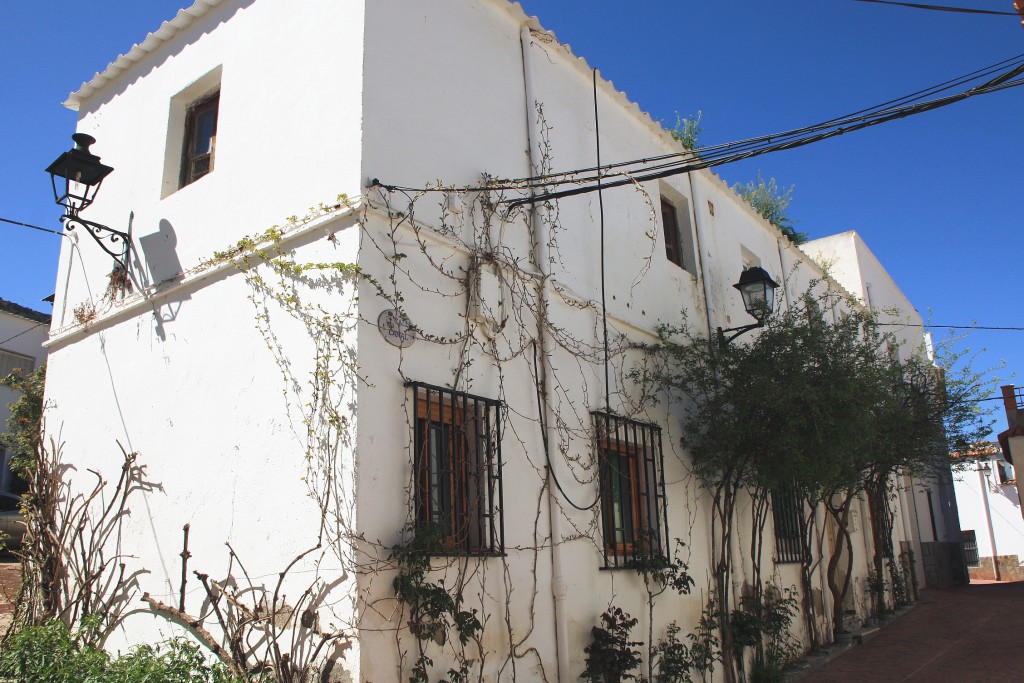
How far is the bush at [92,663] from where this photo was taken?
15.8 feet

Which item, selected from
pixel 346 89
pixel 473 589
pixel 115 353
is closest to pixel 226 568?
pixel 473 589

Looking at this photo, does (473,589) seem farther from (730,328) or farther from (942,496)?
(942,496)

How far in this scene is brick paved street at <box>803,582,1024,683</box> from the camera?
8.72m

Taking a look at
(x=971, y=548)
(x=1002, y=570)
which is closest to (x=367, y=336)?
(x=1002, y=570)

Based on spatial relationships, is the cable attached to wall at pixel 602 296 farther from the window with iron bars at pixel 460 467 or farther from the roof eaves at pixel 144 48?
the roof eaves at pixel 144 48

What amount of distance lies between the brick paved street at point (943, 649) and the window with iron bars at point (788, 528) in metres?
1.33

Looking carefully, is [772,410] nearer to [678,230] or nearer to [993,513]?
[678,230]

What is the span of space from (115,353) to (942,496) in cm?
2043

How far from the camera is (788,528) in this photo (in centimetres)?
1044

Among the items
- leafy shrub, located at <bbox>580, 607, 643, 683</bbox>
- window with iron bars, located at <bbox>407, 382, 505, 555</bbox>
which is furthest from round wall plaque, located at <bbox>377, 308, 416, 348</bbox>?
leafy shrub, located at <bbox>580, 607, 643, 683</bbox>

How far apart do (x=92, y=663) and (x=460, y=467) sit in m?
2.65

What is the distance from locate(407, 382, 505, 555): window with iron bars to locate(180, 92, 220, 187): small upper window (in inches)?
126

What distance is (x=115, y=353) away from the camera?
269 inches

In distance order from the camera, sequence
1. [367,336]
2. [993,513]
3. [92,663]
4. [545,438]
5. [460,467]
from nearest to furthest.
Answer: [367,336] < [92,663] < [460,467] < [545,438] < [993,513]
